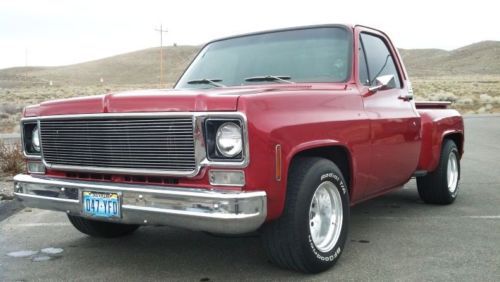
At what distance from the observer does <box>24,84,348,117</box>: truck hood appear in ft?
11.3

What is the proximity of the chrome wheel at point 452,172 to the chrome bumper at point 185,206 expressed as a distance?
377cm

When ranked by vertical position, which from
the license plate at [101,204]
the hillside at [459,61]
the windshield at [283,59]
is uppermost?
the hillside at [459,61]

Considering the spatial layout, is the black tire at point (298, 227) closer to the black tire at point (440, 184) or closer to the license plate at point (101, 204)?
the license plate at point (101, 204)

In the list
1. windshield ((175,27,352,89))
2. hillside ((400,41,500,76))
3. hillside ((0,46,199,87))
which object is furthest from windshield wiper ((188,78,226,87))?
hillside ((400,41,500,76))

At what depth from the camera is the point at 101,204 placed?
12.4 ft

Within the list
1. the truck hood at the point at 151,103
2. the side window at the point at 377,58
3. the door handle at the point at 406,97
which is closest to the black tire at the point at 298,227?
the truck hood at the point at 151,103

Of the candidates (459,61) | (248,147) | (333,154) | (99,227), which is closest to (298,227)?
(248,147)

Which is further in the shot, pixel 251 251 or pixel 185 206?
pixel 251 251

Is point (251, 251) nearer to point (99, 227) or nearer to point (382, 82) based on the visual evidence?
point (99, 227)

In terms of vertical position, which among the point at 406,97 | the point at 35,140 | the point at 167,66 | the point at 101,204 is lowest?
the point at 101,204

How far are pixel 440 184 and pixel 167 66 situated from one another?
132m

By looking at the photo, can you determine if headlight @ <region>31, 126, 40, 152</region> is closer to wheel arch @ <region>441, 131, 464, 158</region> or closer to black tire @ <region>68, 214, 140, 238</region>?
black tire @ <region>68, 214, 140, 238</region>

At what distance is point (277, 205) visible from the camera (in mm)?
3549

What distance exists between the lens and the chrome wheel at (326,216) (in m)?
4.05
